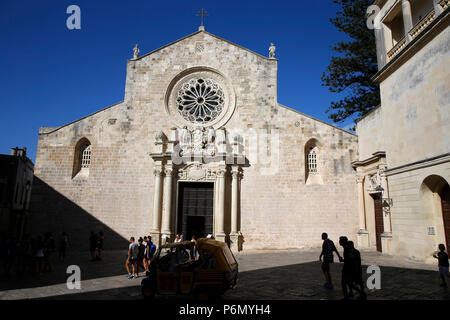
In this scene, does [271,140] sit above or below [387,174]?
above

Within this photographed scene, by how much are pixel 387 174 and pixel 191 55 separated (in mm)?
12189

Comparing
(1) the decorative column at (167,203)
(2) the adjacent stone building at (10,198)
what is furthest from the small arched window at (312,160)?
(2) the adjacent stone building at (10,198)

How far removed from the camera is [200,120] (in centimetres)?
1734

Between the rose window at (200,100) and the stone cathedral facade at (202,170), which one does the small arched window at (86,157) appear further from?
the rose window at (200,100)

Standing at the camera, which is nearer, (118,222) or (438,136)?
(438,136)

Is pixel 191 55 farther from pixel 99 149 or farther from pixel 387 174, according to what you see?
pixel 387 174

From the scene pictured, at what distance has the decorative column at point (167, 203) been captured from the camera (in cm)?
1498

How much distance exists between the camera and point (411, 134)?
11164 mm

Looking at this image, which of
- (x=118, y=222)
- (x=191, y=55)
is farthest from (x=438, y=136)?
(x=118, y=222)

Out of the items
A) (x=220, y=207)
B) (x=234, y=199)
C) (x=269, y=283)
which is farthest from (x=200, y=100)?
(x=269, y=283)

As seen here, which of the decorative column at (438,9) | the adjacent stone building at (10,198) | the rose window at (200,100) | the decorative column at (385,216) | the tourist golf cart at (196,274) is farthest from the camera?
the adjacent stone building at (10,198)

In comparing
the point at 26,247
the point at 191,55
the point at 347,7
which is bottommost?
the point at 26,247

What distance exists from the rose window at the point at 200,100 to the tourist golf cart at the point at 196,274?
11488mm
